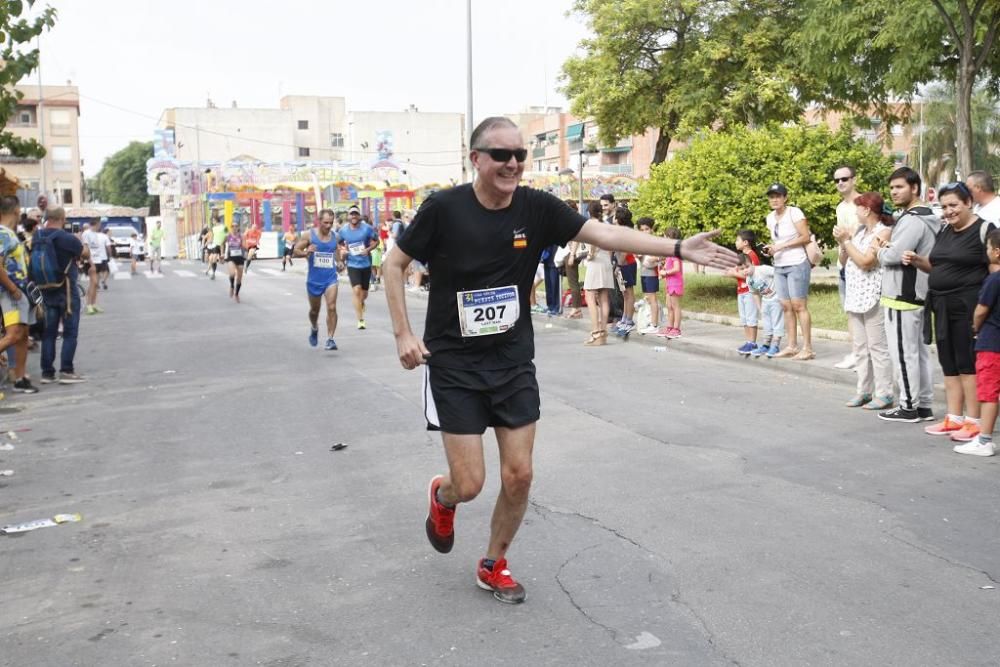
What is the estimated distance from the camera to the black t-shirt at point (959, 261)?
8.10 m

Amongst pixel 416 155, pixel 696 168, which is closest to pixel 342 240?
pixel 696 168

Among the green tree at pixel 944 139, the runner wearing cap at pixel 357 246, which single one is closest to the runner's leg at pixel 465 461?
the runner wearing cap at pixel 357 246

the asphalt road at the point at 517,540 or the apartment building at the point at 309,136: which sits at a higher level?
the apartment building at the point at 309,136

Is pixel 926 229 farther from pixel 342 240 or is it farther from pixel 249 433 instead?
pixel 342 240

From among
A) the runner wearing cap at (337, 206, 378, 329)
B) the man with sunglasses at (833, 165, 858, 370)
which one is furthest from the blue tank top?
the man with sunglasses at (833, 165, 858, 370)

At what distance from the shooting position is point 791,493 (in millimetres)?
6625

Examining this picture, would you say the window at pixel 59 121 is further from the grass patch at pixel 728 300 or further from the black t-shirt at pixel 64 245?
the black t-shirt at pixel 64 245

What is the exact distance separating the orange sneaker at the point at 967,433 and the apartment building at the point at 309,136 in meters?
83.7

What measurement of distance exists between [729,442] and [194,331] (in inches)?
480

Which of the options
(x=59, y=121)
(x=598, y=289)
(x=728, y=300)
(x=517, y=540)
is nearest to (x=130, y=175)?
(x=59, y=121)

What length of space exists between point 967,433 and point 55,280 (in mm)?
9773

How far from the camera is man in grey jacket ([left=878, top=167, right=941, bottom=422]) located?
874cm

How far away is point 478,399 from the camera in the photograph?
183 inches

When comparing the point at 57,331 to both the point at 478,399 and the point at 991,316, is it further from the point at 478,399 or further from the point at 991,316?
the point at 991,316
